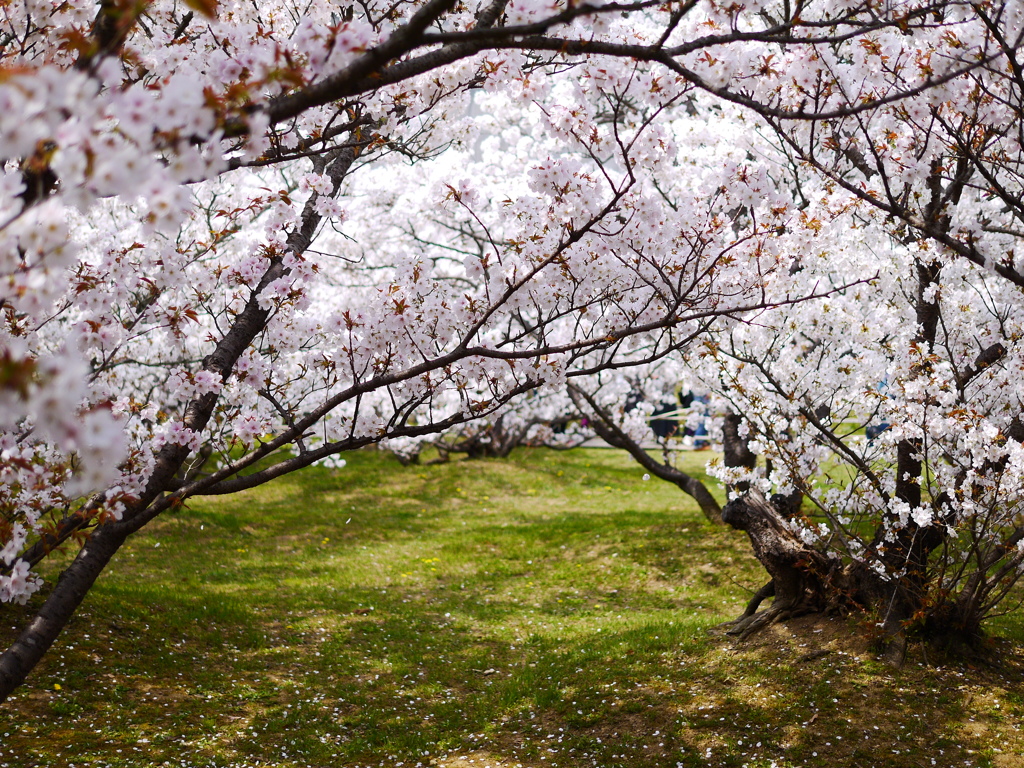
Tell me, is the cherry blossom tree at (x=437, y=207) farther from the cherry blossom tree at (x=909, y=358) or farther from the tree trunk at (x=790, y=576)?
the tree trunk at (x=790, y=576)

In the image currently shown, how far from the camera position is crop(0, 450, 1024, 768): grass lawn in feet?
17.1

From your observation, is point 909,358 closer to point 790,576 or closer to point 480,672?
point 790,576

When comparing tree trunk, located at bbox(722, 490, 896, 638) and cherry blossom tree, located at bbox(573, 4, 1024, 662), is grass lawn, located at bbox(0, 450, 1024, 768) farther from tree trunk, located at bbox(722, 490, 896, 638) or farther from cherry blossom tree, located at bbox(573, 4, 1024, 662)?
cherry blossom tree, located at bbox(573, 4, 1024, 662)

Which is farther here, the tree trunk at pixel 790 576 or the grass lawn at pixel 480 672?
the tree trunk at pixel 790 576

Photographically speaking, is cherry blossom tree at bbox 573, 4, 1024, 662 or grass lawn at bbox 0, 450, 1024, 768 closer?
cherry blossom tree at bbox 573, 4, 1024, 662

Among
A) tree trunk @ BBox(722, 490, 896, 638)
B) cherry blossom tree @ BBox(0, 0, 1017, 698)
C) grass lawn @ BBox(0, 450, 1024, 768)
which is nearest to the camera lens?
cherry blossom tree @ BBox(0, 0, 1017, 698)

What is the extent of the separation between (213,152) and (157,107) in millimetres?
344

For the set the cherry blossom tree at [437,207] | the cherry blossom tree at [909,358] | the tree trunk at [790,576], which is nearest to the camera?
the cherry blossom tree at [437,207]

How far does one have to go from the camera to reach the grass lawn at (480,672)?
17.1ft

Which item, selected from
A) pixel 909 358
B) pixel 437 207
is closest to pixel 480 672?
pixel 437 207

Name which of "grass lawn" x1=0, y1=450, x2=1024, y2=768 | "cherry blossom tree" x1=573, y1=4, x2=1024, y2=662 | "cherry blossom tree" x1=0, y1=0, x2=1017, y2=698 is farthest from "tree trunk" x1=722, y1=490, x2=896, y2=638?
"cherry blossom tree" x1=0, y1=0, x2=1017, y2=698

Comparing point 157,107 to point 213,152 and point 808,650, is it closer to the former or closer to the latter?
point 213,152

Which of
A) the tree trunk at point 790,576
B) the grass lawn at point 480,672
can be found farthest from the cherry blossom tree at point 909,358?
the grass lawn at point 480,672

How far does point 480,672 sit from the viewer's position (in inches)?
279
